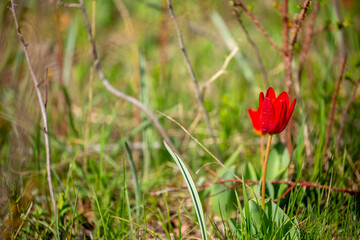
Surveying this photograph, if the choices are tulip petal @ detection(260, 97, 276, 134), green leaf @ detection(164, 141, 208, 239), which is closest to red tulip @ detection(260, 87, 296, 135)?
tulip petal @ detection(260, 97, 276, 134)

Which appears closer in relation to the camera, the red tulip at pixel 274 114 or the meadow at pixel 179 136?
the red tulip at pixel 274 114

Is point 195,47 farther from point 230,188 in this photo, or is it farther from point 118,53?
point 230,188

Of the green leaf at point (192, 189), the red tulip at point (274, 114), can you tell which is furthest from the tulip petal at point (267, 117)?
the green leaf at point (192, 189)

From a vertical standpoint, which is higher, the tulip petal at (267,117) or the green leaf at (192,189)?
the tulip petal at (267,117)

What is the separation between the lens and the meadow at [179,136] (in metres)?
1.10

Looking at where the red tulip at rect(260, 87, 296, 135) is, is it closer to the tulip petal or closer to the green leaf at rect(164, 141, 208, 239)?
the tulip petal

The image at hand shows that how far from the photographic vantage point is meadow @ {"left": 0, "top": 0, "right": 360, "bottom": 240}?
1099mm

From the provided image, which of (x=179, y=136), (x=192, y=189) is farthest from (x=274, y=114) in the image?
(x=179, y=136)

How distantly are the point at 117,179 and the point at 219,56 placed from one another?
1.70 metres

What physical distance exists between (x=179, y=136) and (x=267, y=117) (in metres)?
1.17

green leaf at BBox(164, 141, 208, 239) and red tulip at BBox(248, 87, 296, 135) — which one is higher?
red tulip at BBox(248, 87, 296, 135)

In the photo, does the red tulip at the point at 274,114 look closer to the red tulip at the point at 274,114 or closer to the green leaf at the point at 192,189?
the red tulip at the point at 274,114

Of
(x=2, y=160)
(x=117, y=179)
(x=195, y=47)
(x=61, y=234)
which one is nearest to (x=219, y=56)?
(x=195, y=47)

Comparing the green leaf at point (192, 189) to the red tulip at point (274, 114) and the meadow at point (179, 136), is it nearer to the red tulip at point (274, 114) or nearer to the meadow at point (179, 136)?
the meadow at point (179, 136)
